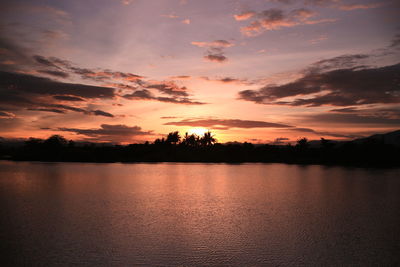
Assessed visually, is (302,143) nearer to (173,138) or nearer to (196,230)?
(173,138)

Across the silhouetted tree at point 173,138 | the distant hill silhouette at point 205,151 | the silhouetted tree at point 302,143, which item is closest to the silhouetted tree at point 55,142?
the distant hill silhouette at point 205,151

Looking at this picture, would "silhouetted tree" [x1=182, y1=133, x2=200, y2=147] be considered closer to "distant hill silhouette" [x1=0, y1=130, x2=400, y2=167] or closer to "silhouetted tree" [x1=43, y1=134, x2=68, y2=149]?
"distant hill silhouette" [x1=0, y1=130, x2=400, y2=167]

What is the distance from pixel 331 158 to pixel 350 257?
9232cm

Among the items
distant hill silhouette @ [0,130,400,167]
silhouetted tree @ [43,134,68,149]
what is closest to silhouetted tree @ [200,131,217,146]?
distant hill silhouette @ [0,130,400,167]

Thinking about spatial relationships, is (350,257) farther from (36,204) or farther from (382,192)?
(382,192)

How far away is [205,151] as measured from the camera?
361ft

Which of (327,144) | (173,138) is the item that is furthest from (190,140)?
(327,144)

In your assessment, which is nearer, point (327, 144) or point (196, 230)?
point (196, 230)

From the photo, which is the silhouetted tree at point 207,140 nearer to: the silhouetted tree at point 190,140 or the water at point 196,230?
the silhouetted tree at point 190,140

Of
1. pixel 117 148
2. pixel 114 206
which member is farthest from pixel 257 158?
pixel 114 206

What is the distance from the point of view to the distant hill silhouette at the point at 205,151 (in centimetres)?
9394

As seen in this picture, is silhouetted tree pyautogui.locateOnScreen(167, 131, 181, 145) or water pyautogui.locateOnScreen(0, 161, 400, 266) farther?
silhouetted tree pyautogui.locateOnScreen(167, 131, 181, 145)

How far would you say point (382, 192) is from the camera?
93.4 ft

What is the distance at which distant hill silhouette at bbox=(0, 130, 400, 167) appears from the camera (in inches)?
3698
